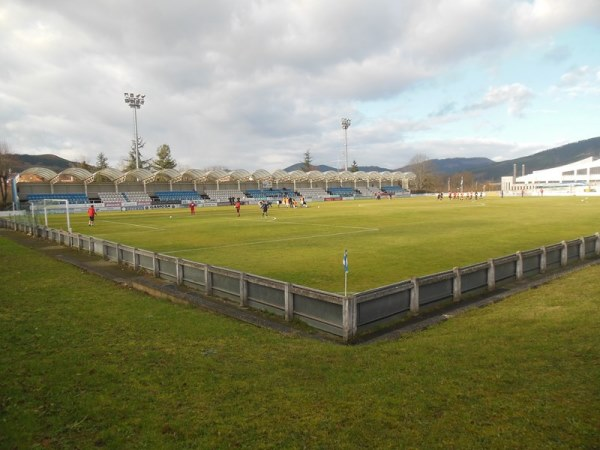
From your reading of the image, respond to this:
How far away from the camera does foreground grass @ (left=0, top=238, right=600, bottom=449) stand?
4355 mm

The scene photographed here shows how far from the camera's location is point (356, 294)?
26.0 ft

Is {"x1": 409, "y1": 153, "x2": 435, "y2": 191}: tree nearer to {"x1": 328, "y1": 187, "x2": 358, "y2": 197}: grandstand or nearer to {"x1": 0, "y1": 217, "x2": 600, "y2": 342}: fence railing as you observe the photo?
{"x1": 328, "y1": 187, "x2": 358, "y2": 197}: grandstand

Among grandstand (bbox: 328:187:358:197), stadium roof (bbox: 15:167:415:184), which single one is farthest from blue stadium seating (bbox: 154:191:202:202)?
grandstand (bbox: 328:187:358:197)

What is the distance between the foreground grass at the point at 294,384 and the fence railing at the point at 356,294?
817mm

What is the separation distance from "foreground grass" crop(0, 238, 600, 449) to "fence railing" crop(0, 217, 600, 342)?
817mm

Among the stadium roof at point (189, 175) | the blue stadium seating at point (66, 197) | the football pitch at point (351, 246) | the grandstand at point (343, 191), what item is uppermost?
the stadium roof at point (189, 175)

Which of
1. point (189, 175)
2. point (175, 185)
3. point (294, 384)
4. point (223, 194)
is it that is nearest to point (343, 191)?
point (223, 194)

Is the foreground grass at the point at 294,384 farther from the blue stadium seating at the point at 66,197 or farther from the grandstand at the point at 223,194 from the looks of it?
the grandstand at the point at 223,194

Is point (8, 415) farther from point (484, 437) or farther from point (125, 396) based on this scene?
point (484, 437)

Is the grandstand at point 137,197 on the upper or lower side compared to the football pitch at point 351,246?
upper

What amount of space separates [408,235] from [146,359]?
19.1m

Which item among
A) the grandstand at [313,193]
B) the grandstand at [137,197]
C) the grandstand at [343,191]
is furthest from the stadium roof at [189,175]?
the grandstand at [137,197]

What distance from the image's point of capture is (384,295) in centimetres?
845

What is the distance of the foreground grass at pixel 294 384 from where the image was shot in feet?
14.3
